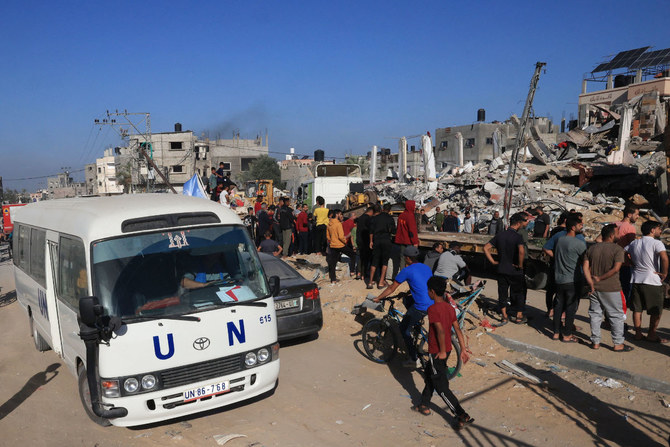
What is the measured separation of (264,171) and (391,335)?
66746 millimetres

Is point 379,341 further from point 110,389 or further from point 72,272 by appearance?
point 72,272

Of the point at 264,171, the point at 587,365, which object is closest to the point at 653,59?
the point at 264,171

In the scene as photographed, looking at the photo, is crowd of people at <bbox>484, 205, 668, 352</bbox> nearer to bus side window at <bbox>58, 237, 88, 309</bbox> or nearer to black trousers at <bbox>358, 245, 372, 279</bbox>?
black trousers at <bbox>358, 245, 372, 279</bbox>

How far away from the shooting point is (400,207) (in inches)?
748

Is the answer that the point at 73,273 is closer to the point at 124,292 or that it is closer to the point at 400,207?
the point at 124,292

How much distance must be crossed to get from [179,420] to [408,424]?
8.61 feet

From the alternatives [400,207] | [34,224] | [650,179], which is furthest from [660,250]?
[650,179]

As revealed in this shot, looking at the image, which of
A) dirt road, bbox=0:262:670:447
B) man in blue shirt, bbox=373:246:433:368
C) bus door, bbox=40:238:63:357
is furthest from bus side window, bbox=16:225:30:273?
man in blue shirt, bbox=373:246:433:368

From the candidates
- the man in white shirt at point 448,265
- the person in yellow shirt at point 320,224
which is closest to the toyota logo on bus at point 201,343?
the man in white shirt at point 448,265

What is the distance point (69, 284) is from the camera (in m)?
5.86

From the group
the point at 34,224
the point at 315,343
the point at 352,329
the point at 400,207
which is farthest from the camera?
the point at 400,207

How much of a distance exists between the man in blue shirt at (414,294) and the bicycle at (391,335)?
102 mm

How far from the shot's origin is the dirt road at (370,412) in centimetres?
532

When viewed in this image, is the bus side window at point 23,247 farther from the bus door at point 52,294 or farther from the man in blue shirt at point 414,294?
the man in blue shirt at point 414,294
